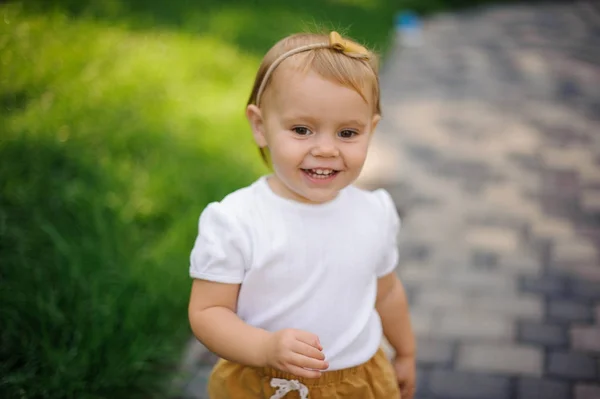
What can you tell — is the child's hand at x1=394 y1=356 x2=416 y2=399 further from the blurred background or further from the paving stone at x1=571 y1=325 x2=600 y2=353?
the paving stone at x1=571 y1=325 x2=600 y2=353

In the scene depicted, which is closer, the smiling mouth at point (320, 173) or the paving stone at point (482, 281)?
the smiling mouth at point (320, 173)

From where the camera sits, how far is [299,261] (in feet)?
4.85

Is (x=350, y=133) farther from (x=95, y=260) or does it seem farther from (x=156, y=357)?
(x=95, y=260)

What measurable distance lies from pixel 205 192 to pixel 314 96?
200 cm

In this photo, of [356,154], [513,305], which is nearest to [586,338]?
[513,305]

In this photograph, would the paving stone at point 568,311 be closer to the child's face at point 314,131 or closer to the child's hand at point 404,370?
the child's hand at point 404,370

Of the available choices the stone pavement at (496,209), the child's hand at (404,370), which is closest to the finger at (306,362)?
the child's hand at (404,370)

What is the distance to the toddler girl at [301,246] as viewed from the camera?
55.2 inches

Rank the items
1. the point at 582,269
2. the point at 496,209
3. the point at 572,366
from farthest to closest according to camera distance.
Answer: 1. the point at 496,209
2. the point at 582,269
3. the point at 572,366

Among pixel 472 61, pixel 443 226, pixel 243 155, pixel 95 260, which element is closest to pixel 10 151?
pixel 95 260

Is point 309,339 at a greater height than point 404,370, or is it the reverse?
point 309,339

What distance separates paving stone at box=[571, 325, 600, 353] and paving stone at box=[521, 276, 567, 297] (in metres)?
0.25

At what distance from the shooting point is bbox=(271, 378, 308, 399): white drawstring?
4.95 feet

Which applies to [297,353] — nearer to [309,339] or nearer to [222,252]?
[309,339]
